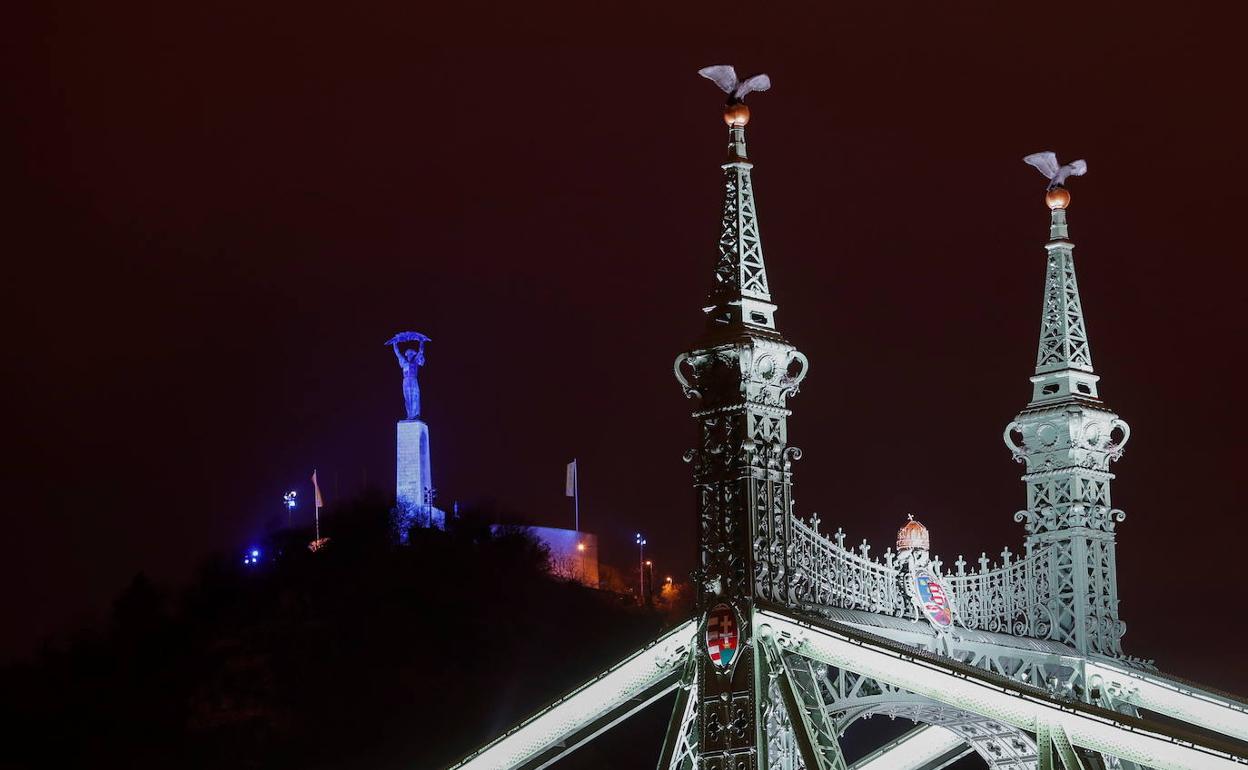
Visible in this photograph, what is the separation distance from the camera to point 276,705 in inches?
1741

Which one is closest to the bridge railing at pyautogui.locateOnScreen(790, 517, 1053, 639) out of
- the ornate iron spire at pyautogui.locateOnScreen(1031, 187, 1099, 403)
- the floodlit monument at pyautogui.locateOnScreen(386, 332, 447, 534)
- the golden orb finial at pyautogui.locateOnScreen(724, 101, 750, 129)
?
the ornate iron spire at pyautogui.locateOnScreen(1031, 187, 1099, 403)

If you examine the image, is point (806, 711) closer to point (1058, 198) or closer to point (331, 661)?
point (1058, 198)

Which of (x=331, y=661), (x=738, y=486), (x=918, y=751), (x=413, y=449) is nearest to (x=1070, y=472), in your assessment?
(x=918, y=751)

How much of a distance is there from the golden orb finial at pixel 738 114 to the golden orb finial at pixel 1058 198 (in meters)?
4.80

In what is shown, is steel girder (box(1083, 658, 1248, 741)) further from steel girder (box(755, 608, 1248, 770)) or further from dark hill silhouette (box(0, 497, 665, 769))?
dark hill silhouette (box(0, 497, 665, 769))

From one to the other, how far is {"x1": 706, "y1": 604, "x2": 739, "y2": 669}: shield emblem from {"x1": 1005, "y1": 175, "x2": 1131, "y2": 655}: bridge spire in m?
4.68

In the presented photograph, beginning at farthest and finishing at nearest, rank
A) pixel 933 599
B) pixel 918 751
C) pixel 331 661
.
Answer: pixel 331 661, pixel 918 751, pixel 933 599

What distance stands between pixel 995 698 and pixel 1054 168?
24.8 ft

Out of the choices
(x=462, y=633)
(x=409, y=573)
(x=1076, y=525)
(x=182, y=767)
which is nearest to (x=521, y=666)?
(x=462, y=633)

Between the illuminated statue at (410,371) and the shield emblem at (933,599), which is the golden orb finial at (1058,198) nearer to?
the shield emblem at (933,599)

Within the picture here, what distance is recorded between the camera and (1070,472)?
20750 mm

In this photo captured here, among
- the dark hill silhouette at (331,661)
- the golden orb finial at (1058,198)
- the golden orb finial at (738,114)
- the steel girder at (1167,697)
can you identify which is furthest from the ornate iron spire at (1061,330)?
the dark hill silhouette at (331,661)

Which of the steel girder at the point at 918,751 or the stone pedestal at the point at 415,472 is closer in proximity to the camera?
the steel girder at the point at 918,751

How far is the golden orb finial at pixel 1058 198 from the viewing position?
21.7 metres
